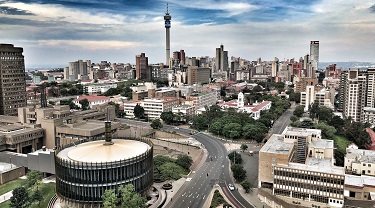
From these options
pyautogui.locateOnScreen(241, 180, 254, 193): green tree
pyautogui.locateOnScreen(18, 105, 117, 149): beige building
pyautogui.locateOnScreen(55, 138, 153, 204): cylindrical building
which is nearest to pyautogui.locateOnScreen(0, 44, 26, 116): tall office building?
pyautogui.locateOnScreen(18, 105, 117, 149): beige building

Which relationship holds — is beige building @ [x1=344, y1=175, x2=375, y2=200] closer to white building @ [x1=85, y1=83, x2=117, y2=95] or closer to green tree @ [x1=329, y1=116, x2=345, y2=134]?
green tree @ [x1=329, y1=116, x2=345, y2=134]

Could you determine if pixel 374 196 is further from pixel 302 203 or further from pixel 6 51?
pixel 6 51

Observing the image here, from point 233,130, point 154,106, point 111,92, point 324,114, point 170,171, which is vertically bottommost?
point 170,171

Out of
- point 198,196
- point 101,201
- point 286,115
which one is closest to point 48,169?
point 101,201

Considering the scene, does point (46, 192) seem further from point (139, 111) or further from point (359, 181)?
point (139, 111)

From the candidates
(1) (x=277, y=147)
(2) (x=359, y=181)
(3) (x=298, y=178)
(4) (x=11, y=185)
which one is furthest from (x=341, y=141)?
(4) (x=11, y=185)

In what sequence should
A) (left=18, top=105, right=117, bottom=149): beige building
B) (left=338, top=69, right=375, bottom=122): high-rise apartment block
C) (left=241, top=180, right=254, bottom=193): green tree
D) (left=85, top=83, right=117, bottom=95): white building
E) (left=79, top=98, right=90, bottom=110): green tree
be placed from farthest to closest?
(left=85, top=83, right=117, bottom=95): white building
(left=79, top=98, right=90, bottom=110): green tree
(left=338, top=69, right=375, bottom=122): high-rise apartment block
(left=18, top=105, right=117, bottom=149): beige building
(left=241, top=180, right=254, bottom=193): green tree

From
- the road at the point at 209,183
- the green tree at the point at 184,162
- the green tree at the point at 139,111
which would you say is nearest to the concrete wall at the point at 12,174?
the green tree at the point at 184,162
